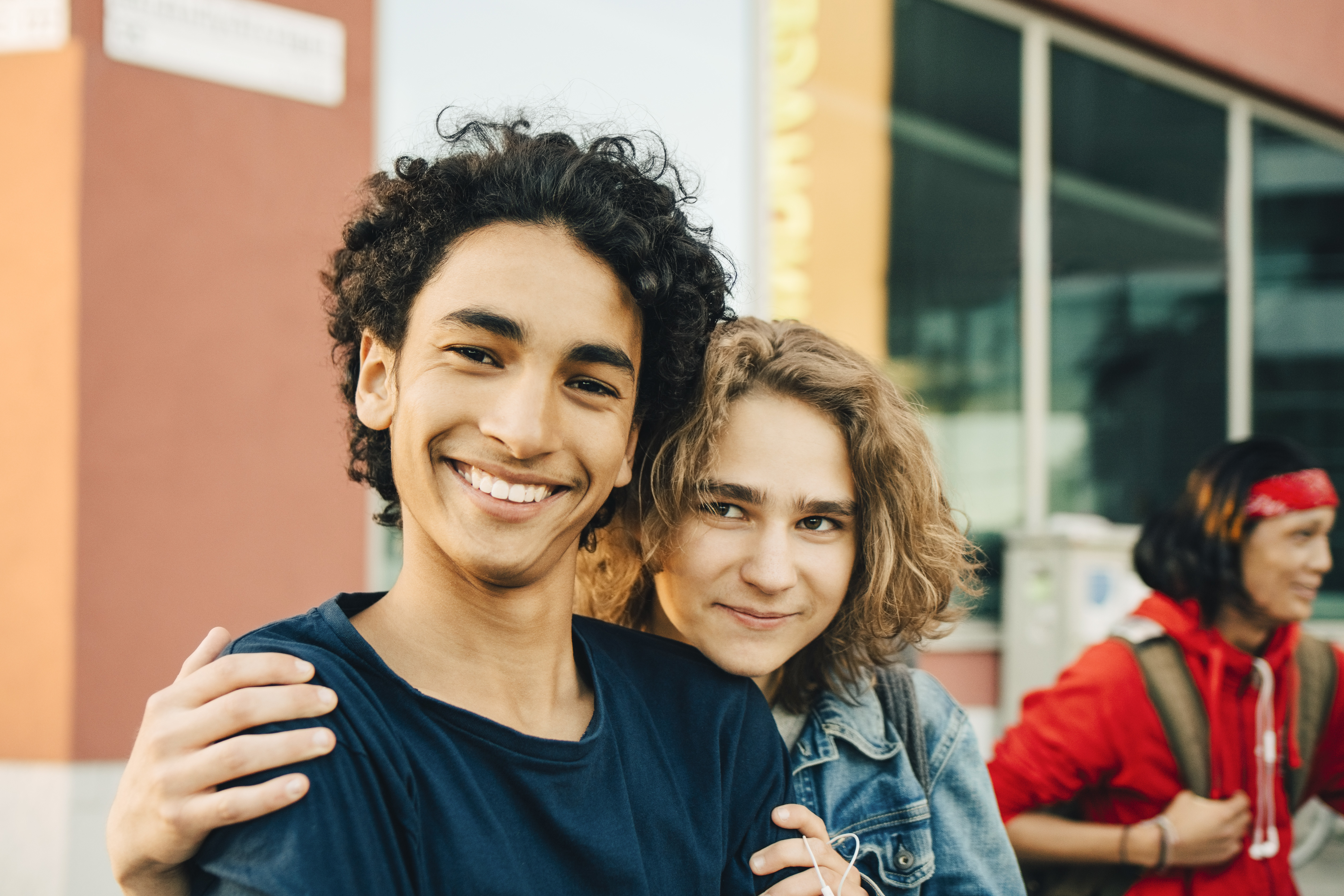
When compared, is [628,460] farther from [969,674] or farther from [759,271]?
[969,674]

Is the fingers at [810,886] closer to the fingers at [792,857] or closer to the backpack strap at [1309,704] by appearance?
the fingers at [792,857]

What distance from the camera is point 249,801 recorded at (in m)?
1.07

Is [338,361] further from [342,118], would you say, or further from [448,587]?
[342,118]

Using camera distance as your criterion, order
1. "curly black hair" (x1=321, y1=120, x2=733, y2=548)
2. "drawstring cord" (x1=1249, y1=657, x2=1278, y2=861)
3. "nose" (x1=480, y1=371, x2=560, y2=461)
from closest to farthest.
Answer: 1. "nose" (x1=480, y1=371, x2=560, y2=461)
2. "curly black hair" (x1=321, y1=120, x2=733, y2=548)
3. "drawstring cord" (x1=1249, y1=657, x2=1278, y2=861)

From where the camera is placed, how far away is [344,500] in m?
3.74

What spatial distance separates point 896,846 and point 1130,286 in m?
4.98

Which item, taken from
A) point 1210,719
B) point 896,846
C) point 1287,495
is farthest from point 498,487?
point 1287,495

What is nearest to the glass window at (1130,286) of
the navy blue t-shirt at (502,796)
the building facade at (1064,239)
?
the building facade at (1064,239)

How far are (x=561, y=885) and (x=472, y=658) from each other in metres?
0.30

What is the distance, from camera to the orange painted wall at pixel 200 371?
10.9 ft

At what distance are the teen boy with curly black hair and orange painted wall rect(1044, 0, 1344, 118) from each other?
5119 millimetres

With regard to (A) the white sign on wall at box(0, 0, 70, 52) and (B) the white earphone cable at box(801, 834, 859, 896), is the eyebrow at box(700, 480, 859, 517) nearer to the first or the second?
(B) the white earphone cable at box(801, 834, 859, 896)

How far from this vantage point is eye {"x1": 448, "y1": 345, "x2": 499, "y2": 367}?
1.34 metres

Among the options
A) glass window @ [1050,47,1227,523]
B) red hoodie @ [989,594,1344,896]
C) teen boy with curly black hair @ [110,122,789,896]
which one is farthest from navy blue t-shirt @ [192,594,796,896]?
glass window @ [1050,47,1227,523]
